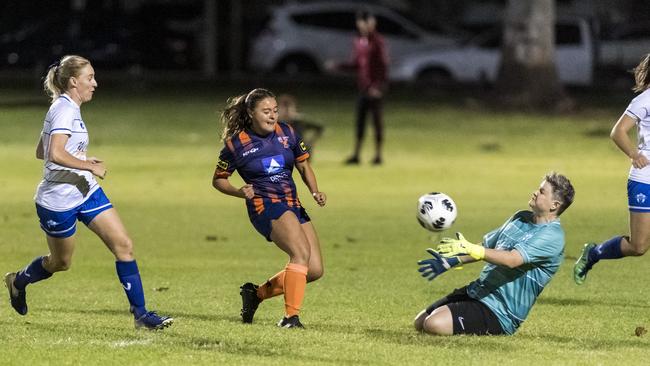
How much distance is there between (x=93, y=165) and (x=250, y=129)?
1161 mm

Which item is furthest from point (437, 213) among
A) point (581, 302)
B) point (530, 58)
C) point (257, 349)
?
point (530, 58)

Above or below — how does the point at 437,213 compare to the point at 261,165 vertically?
below

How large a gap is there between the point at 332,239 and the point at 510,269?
6493 millimetres

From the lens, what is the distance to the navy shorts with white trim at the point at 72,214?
9.55 meters

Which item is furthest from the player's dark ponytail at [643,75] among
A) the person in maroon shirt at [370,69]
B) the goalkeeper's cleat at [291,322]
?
the person in maroon shirt at [370,69]

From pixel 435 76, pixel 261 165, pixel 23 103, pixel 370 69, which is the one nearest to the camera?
pixel 261 165

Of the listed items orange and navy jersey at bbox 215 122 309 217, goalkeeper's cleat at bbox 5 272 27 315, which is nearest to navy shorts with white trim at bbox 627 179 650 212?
orange and navy jersey at bbox 215 122 309 217

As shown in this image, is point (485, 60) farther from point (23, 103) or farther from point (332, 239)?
point (332, 239)

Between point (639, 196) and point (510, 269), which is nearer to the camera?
point (510, 269)

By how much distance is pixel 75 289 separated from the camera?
11.9m

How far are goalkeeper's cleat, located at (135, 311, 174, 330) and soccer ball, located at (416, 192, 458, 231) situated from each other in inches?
71.7

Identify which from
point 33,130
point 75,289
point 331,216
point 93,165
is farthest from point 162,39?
point 93,165

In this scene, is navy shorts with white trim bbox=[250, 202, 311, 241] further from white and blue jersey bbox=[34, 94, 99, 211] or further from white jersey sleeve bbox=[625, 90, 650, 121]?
white jersey sleeve bbox=[625, 90, 650, 121]

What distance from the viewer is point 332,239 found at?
15.7 metres
